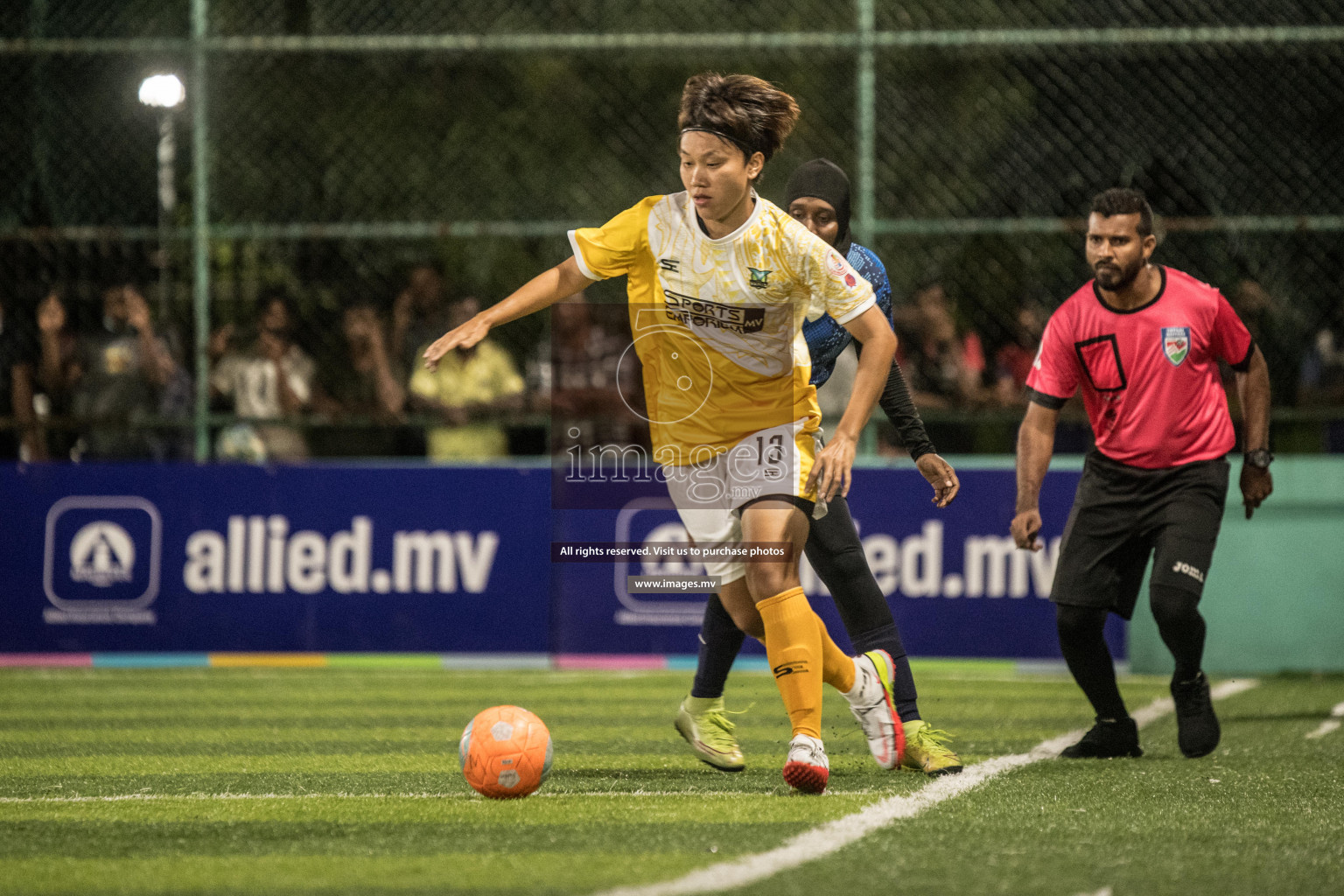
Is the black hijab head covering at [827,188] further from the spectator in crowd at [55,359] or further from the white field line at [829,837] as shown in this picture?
the spectator in crowd at [55,359]

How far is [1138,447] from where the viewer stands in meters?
6.26

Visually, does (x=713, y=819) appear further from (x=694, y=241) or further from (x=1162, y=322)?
(x=1162, y=322)

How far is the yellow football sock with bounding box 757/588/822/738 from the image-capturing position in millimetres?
4965

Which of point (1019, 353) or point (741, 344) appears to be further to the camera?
point (1019, 353)

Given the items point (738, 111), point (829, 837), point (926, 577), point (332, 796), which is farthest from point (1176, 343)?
point (926, 577)

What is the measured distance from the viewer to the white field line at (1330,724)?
6977 millimetres

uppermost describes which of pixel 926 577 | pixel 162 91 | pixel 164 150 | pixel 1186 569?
pixel 162 91

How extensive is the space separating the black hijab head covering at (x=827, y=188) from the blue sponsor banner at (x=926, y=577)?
4.39 metres

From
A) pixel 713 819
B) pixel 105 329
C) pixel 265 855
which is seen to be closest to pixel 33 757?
pixel 265 855

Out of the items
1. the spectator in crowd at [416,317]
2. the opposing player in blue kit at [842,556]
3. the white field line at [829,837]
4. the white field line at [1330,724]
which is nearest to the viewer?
the white field line at [829,837]

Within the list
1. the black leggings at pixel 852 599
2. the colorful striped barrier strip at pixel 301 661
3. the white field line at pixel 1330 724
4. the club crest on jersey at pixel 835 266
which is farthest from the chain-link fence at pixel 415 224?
the club crest on jersey at pixel 835 266

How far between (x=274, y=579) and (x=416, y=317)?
2.19 m

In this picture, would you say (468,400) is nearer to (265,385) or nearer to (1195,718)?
(265,385)

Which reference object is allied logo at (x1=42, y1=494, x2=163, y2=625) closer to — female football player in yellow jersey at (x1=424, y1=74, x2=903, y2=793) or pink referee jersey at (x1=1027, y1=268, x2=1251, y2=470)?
female football player in yellow jersey at (x1=424, y1=74, x2=903, y2=793)
